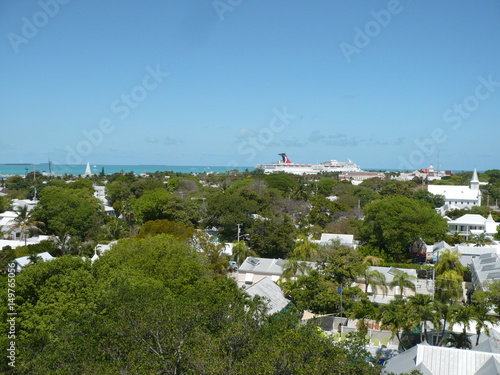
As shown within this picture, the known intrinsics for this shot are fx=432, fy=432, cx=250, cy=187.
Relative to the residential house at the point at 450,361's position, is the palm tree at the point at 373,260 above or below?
below

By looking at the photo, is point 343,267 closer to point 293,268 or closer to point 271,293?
point 293,268

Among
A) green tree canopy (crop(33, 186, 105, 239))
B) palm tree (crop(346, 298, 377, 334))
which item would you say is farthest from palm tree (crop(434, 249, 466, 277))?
green tree canopy (crop(33, 186, 105, 239))

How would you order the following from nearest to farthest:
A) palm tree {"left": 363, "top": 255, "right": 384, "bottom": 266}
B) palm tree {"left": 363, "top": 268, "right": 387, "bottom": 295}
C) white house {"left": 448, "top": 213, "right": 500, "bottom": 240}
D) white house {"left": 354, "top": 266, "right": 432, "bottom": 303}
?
palm tree {"left": 363, "top": 268, "right": 387, "bottom": 295}
white house {"left": 354, "top": 266, "right": 432, "bottom": 303}
palm tree {"left": 363, "top": 255, "right": 384, "bottom": 266}
white house {"left": 448, "top": 213, "right": 500, "bottom": 240}

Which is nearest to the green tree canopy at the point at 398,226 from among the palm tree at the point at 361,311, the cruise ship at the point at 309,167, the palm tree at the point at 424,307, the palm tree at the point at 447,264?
the palm tree at the point at 447,264

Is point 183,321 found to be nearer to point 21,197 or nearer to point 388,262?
point 388,262

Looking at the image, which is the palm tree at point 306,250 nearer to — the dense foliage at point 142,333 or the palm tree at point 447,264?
the palm tree at point 447,264

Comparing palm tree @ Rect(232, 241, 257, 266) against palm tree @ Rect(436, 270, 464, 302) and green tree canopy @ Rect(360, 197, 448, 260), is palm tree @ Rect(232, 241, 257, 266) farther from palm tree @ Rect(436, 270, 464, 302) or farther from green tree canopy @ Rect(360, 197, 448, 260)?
palm tree @ Rect(436, 270, 464, 302)

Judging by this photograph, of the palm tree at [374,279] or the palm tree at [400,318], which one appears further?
the palm tree at [374,279]

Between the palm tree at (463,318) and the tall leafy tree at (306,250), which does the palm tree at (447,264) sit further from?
the palm tree at (463,318)

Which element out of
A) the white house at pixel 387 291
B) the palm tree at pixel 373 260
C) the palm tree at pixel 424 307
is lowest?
the white house at pixel 387 291

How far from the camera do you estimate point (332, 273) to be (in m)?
23.7

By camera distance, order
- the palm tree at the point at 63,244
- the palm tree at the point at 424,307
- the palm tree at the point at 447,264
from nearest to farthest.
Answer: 1. the palm tree at the point at 424,307
2. the palm tree at the point at 447,264
3. the palm tree at the point at 63,244

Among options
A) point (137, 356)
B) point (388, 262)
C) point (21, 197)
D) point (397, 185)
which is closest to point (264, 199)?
point (388, 262)

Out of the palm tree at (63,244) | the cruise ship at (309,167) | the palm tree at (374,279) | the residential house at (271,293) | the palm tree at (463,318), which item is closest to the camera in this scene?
the palm tree at (463,318)
